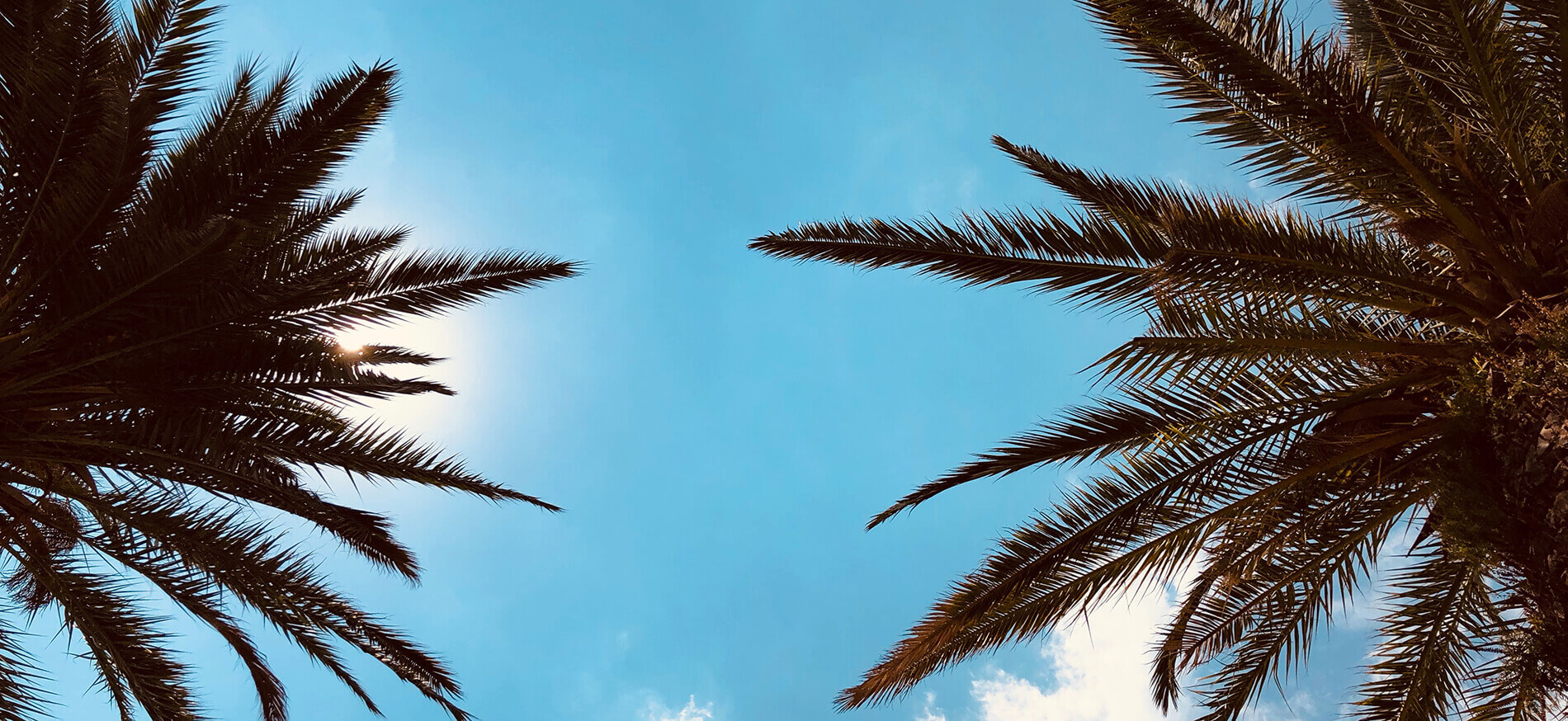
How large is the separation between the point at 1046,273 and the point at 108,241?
18.7ft

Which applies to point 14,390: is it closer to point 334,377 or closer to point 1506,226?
point 334,377

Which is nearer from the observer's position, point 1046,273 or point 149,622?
point 1046,273

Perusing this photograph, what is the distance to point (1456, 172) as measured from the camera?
4.96m

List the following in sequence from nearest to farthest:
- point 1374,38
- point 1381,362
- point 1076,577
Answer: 1. point 1381,362
2. point 1076,577
3. point 1374,38

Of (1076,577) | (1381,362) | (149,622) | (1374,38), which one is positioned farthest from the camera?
(1374,38)

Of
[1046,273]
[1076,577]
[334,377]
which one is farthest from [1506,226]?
[334,377]

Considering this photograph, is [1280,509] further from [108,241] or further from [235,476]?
[108,241]

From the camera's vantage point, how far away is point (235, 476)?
5195 mm

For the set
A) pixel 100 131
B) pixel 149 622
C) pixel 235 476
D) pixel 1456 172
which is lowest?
pixel 149 622

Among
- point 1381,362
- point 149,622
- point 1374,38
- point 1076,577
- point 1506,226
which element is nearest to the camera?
point 1506,226

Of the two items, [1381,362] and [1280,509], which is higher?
[1381,362]

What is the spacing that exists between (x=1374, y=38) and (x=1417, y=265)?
2247 millimetres

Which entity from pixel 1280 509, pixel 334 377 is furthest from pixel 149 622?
pixel 1280 509

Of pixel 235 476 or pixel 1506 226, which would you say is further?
pixel 235 476
